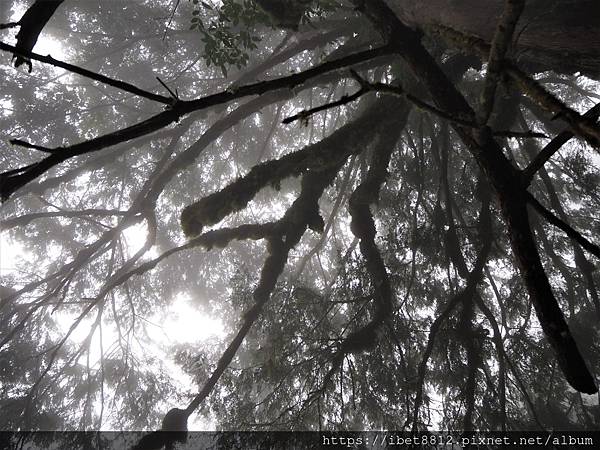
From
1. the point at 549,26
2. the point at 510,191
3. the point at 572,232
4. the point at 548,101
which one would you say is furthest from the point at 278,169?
the point at 548,101

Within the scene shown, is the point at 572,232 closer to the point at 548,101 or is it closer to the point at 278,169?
the point at 548,101

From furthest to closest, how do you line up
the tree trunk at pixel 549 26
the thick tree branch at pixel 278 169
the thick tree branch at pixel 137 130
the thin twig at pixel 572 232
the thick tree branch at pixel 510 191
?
the thick tree branch at pixel 278 169, the tree trunk at pixel 549 26, the thin twig at pixel 572 232, the thick tree branch at pixel 510 191, the thick tree branch at pixel 137 130

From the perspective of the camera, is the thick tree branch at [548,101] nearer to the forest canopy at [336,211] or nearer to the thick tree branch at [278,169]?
the forest canopy at [336,211]

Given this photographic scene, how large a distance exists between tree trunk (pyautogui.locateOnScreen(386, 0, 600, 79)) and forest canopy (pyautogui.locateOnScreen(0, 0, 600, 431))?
16 mm

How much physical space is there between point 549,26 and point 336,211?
19.5 ft

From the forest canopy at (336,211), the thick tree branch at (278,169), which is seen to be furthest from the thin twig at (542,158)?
the thick tree branch at (278,169)

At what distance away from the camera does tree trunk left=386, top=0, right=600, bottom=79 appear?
7.16ft

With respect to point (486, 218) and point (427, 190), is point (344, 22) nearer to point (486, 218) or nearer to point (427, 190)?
point (427, 190)

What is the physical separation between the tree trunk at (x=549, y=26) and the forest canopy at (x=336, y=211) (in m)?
0.02

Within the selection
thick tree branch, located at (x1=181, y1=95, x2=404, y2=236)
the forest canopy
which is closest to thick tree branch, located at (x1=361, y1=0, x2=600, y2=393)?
the forest canopy

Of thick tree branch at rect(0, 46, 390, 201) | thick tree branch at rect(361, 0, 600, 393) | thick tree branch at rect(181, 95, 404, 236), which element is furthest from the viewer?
thick tree branch at rect(181, 95, 404, 236)

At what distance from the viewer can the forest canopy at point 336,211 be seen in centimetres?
146

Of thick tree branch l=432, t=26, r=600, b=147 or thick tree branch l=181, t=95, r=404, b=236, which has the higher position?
thick tree branch l=181, t=95, r=404, b=236

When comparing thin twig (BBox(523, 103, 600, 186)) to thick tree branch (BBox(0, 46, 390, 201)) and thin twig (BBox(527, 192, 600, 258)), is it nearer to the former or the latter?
thin twig (BBox(527, 192, 600, 258))
